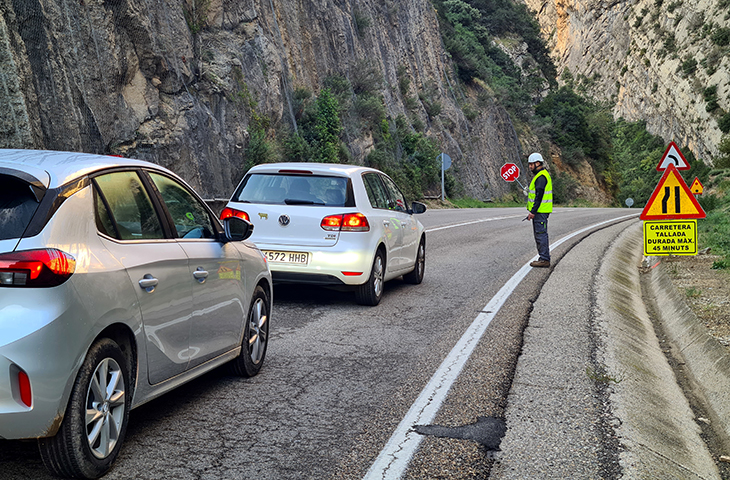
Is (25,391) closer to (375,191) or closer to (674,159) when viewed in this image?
(375,191)

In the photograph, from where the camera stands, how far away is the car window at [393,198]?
10.4 meters

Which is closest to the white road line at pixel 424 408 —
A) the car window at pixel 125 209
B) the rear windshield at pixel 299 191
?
the car window at pixel 125 209

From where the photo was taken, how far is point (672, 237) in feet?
35.6

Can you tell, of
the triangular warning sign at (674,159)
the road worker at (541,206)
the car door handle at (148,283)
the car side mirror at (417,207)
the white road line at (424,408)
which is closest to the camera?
the white road line at (424,408)

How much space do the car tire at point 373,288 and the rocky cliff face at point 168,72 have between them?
26.0 ft

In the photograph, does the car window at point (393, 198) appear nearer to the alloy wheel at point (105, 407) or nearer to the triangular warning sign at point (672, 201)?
the triangular warning sign at point (672, 201)

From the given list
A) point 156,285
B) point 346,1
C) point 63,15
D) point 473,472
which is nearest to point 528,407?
point 473,472

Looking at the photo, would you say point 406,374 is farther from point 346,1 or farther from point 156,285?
point 346,1

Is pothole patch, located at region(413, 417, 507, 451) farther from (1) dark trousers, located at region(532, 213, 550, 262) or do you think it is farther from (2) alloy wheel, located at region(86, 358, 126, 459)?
(1) dark trousers, located at region(532, 213, 550, 262)

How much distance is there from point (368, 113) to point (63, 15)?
20.3 meters

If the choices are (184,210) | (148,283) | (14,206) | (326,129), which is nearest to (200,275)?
(184,210)

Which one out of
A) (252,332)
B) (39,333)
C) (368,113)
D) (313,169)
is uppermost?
(368,113)

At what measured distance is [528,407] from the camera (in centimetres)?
504

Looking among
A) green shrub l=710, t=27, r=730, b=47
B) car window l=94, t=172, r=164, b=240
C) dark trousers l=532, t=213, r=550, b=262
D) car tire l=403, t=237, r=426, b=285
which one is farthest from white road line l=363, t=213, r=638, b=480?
green shrub l=710, t=27, r=730, b=47
